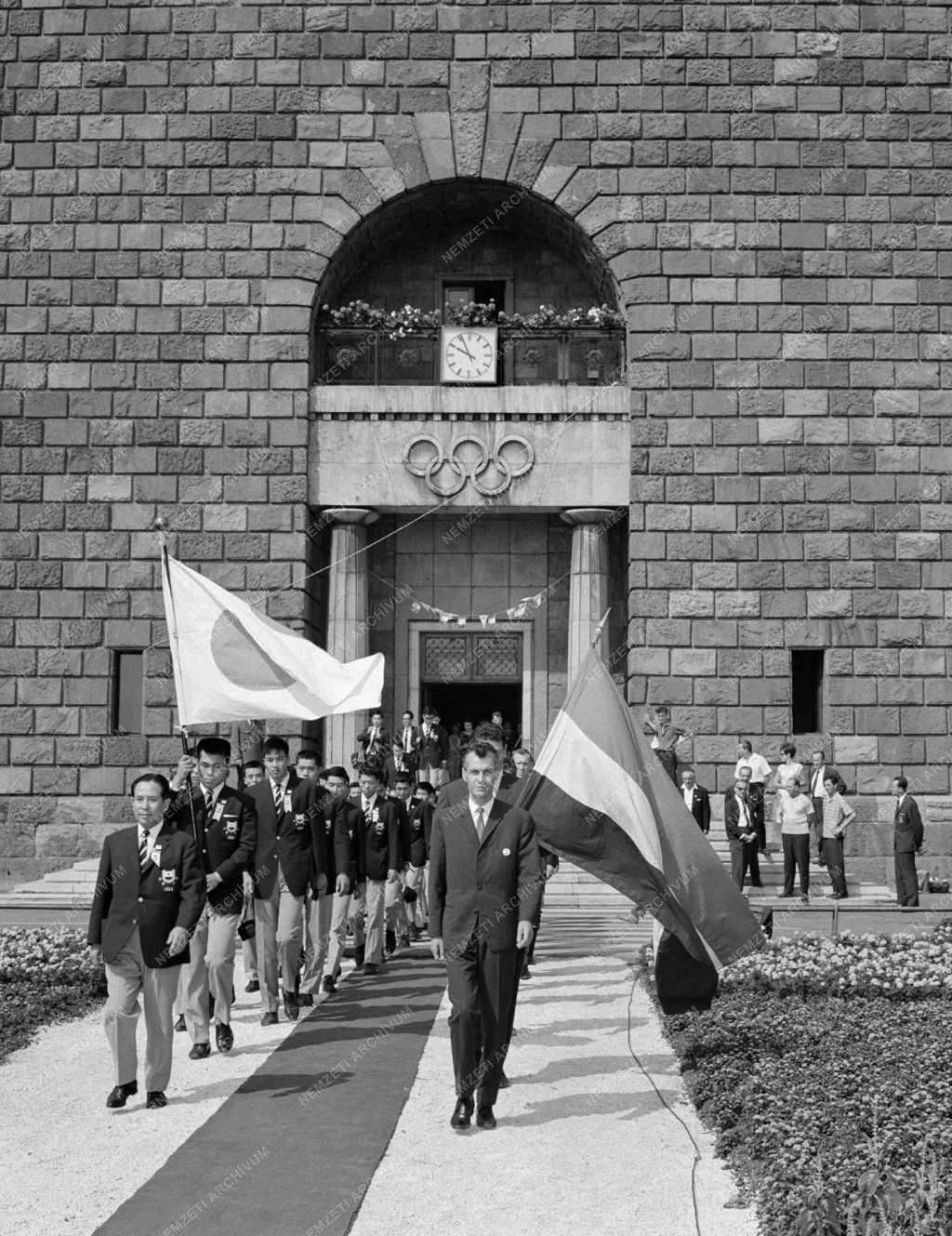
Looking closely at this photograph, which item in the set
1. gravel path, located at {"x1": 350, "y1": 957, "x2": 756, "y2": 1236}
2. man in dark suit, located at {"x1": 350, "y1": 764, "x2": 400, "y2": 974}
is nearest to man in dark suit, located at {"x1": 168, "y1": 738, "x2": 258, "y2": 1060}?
gravel path, located at {"x1": 350, "y1": 957, "x2": 756, "y2": 1236}

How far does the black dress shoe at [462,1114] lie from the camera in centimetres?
824

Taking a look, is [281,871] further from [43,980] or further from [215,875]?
[43,980]

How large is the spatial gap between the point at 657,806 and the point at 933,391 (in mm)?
15530

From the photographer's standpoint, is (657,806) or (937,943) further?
(937,943)

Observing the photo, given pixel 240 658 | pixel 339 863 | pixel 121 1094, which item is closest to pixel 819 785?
pixel 339 863

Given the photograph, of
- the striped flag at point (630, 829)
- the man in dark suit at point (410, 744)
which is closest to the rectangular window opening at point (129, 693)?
the man in dark suit at point (410, 744)

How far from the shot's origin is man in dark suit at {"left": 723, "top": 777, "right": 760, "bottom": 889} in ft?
62.7

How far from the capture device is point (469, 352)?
24047 millimetres

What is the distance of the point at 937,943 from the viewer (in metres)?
13.7

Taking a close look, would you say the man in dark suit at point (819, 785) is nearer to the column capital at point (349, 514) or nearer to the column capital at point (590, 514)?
the column capital at point (590, 514)

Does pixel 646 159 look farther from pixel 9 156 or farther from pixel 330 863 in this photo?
pixel 330 863

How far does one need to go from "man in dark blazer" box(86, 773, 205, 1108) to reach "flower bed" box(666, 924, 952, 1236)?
3.37 metres

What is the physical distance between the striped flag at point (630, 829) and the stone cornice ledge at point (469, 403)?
14271 mm

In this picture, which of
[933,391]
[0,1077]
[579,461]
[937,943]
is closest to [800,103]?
[933,391]
